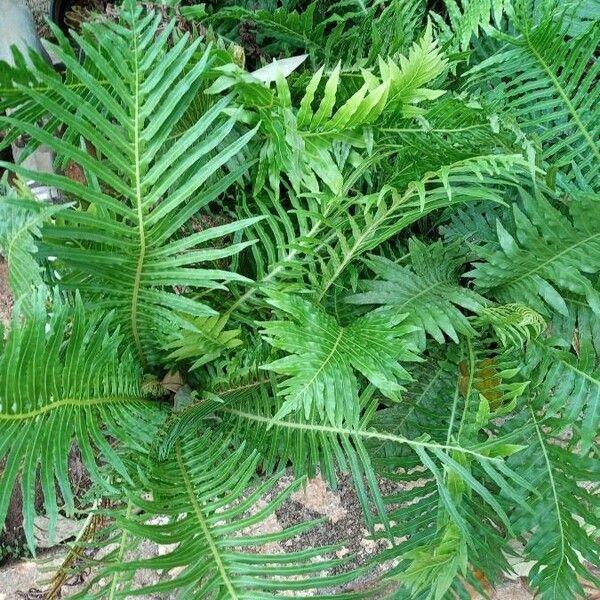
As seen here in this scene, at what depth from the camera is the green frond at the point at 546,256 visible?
0.90 metres

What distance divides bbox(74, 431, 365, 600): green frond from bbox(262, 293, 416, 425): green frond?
11cm

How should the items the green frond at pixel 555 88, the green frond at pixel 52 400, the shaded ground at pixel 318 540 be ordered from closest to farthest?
the green frond at pixel 52 400 < the green frond at pixel 555 88 < the shaded ground at pixel 318 540

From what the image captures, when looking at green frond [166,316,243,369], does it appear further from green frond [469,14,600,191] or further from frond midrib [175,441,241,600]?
green frond [469,14,600,191]

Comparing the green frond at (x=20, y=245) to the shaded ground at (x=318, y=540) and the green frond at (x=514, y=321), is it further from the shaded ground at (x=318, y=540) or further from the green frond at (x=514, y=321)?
the green frond at (x=514, y=321)

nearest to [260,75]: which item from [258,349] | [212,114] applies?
[212,114]

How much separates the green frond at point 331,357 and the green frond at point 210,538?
115mm

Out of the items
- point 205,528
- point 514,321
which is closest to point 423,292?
point 514,321

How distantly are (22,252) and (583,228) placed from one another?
82cm

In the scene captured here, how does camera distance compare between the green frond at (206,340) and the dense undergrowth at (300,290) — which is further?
the green frond at (206,340)

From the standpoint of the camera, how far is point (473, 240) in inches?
43.0

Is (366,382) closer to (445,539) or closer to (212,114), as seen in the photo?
(445,539)

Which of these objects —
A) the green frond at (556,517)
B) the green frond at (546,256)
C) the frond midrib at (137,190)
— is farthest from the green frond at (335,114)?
the green frond at (556,517)

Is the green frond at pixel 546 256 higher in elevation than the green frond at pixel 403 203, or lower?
lower

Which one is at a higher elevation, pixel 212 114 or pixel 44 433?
pixel 212 114
